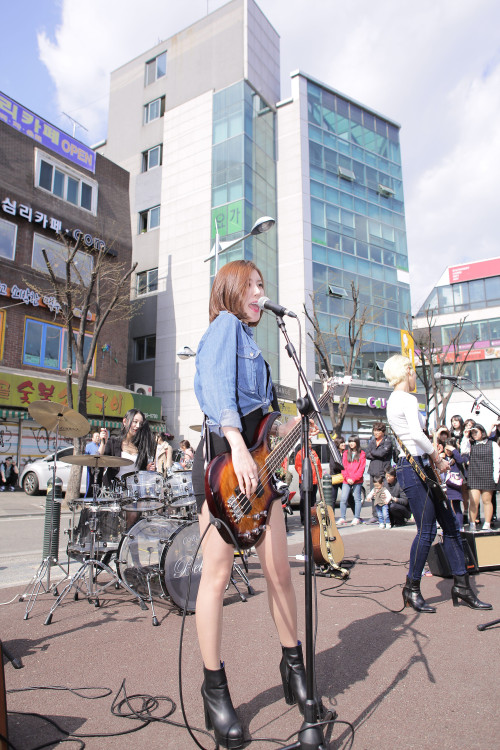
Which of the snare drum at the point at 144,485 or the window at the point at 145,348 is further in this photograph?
the window at the point at 145,348

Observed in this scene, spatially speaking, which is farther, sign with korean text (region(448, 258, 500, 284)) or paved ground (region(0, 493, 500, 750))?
sign with korean text (region(448, 258, 500, 284))

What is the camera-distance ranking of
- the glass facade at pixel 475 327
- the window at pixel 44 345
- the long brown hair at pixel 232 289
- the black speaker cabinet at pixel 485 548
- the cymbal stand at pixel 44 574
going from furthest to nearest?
1. the glass facade at pixel 475 327
2. the window at pixel 44 345
3. the black speaker cabinet at pixel 485 548
4. the cymbal stand at pixel 44 574
5. the long brown hair at pixel 232 289

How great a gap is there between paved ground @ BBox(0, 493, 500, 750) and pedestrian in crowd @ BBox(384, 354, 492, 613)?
138 millimetres

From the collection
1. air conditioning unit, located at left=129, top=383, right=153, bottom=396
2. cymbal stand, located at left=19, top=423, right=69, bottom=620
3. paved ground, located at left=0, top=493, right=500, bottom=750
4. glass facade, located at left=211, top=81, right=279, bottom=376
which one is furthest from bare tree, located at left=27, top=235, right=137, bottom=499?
paved ground, located at left=0, top=493, right=500, bottom=750

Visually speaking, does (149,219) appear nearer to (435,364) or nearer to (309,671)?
(435,364)

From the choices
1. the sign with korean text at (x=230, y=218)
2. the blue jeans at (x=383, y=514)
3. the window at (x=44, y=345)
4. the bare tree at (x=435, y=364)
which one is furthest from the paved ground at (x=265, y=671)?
the sign with korean text at (x=230, y=218)

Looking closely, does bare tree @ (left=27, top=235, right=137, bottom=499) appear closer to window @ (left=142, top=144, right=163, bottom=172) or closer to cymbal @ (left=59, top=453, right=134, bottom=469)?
cymbal @ (left=59, top=453, right=134, bottom=469)

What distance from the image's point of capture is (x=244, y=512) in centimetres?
219

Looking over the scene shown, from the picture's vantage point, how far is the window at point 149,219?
3319 cm

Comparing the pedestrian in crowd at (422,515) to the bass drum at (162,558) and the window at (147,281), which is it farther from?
the window at (147,281)

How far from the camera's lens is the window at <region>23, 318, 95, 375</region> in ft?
68.6

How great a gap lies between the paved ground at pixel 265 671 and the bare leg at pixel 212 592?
420 mm

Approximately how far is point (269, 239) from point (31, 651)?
101 ft

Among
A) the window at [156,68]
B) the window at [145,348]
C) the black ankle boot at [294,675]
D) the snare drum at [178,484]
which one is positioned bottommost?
the black ankle boot at [294,675]
